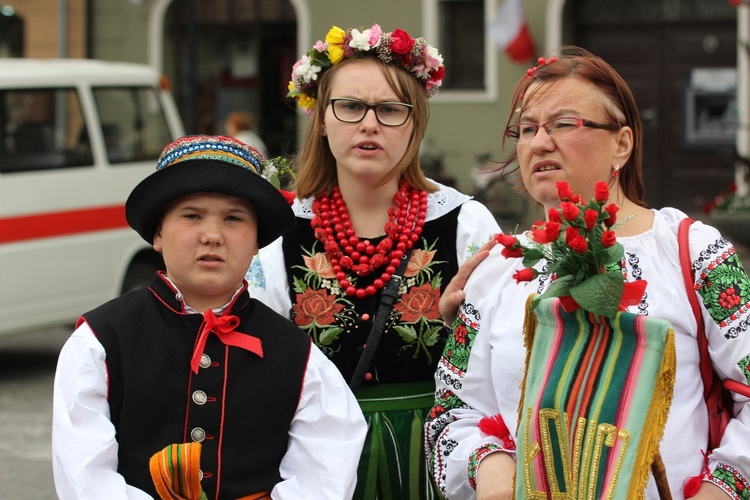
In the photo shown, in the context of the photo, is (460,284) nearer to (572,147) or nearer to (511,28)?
(572,147)

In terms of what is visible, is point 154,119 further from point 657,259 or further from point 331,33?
point 657,259

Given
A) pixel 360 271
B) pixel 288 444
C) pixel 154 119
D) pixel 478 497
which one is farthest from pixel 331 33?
pixel 154 119

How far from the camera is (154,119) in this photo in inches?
379

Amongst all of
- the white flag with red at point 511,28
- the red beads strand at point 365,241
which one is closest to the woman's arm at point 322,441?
the red beads strand at point 365,241

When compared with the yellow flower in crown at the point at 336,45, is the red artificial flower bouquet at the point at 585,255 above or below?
below

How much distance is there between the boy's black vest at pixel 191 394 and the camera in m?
2.55

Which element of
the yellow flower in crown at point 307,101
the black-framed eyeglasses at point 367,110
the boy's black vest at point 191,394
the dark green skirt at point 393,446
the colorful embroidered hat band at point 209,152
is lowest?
the dark green skirt at point 393,446

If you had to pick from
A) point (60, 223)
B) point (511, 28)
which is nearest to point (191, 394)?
point (60, 223)

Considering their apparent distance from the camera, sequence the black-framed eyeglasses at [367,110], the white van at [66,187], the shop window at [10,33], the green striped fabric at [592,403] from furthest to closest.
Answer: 1. the shop window at [10,33]
2. the white van at [66,187]
3. the black-framed eyeglasses at [367,110]
4. the green striped fabric at [592,403]

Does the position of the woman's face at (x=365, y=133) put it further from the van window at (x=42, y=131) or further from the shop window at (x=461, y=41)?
the shop window at (x=461, y=41)

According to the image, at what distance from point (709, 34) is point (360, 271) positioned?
1356cm

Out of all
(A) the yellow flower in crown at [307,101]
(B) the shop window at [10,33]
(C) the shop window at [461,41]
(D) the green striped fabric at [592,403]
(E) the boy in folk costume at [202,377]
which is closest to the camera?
(D) the green striped fabric at [592,403]

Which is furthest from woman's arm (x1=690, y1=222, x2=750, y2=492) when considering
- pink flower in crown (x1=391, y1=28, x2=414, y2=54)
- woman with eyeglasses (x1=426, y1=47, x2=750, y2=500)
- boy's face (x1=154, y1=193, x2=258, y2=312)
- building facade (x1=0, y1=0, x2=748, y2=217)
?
building facade (x1=0, y1=0, x2=748, y2=217)

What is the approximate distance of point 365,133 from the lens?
311cm
